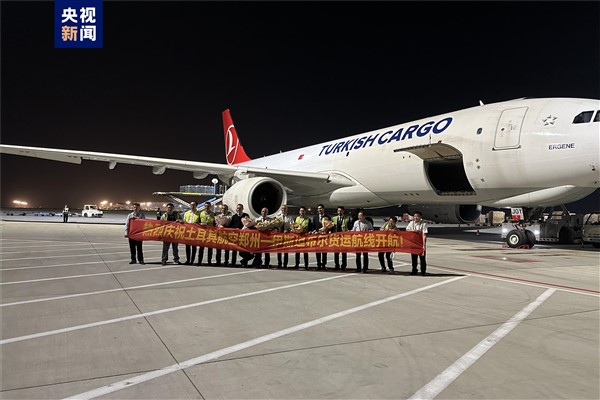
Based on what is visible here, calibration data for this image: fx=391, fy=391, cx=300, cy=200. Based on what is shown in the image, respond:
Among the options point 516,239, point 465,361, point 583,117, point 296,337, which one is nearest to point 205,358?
point 296,337

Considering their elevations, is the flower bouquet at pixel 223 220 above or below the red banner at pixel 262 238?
above

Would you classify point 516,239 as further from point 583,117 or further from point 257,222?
point 257,222

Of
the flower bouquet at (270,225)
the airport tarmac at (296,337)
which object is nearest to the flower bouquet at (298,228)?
the flower bouquet at (270,225)

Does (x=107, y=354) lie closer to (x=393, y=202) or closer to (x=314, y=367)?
(x=314, y=367)

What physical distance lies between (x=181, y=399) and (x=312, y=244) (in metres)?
5.75

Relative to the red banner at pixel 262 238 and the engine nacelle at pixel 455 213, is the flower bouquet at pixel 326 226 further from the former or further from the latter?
the engine nacelle at pixel 455 213

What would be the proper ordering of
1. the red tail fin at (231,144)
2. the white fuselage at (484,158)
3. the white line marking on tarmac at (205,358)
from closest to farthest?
the white line marking on tarmac at (205,358), the white fuselage at (484,158), the red tail fin at (231,144)

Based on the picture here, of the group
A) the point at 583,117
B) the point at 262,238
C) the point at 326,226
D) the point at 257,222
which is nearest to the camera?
the point at 262,238

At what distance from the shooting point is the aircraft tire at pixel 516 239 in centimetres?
1200

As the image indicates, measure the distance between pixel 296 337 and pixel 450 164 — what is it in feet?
36.2

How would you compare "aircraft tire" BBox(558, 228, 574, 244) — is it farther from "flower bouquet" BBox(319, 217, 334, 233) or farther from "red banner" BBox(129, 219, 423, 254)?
"flower bouquet" BBox(319, 217, 334, 233)

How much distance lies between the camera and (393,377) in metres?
2.70

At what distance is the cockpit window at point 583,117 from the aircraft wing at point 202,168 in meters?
7.20

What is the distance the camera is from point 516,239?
12.1 m
